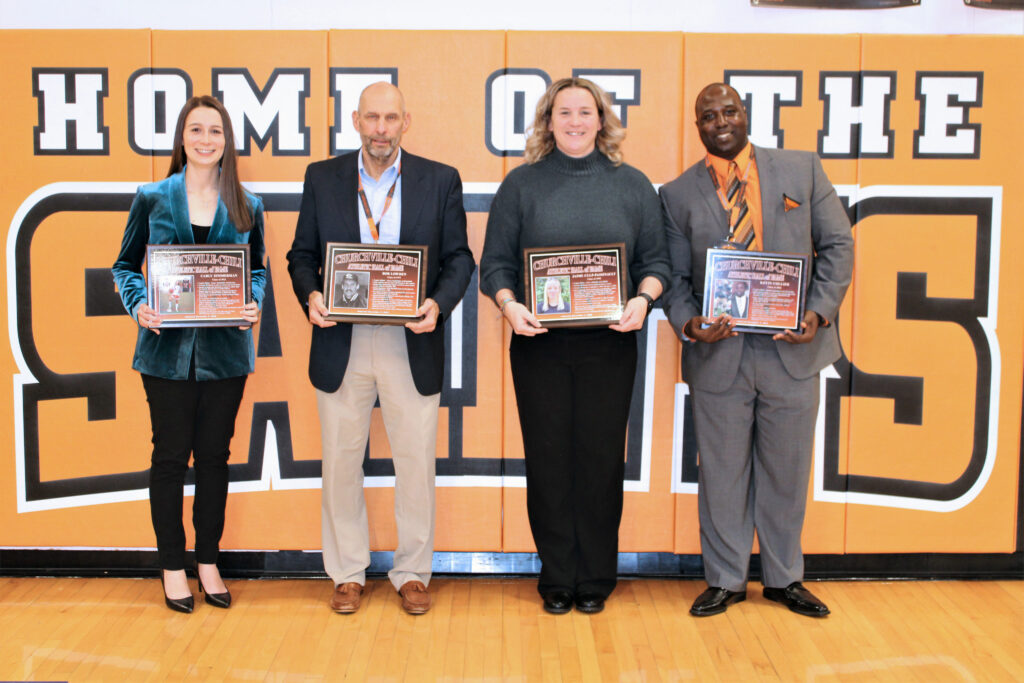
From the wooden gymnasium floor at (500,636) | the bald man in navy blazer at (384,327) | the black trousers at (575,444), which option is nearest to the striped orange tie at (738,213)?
the black trousers at (575,444)

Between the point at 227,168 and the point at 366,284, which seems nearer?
the point at 366,284

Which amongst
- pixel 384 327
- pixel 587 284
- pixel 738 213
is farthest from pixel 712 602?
pixel 384 327

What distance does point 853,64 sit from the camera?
3516mm

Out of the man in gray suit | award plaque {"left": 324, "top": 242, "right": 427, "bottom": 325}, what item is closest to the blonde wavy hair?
the man in gray suit

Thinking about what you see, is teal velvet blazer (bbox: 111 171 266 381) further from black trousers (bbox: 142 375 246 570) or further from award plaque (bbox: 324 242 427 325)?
award plaque (bbox: 324 242 427 325)

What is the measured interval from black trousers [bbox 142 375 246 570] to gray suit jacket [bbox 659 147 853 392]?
1752 millimetres

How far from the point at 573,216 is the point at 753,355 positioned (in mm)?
850

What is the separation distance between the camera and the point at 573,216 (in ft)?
10.2

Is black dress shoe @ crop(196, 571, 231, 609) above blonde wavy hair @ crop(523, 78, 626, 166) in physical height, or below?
below

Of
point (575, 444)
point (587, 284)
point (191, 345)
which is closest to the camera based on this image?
point (587, 284)

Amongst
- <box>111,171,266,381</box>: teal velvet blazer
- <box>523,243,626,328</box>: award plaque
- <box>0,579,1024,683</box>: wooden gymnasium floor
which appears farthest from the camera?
<box>111,171,266,381</box>: teal velvet blazer

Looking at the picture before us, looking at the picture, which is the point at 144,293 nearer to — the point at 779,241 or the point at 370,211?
the point at 370,211

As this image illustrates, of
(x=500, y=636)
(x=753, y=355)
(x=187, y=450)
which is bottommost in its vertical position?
(x=500, y=636)

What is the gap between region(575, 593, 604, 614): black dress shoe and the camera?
3.23 m
